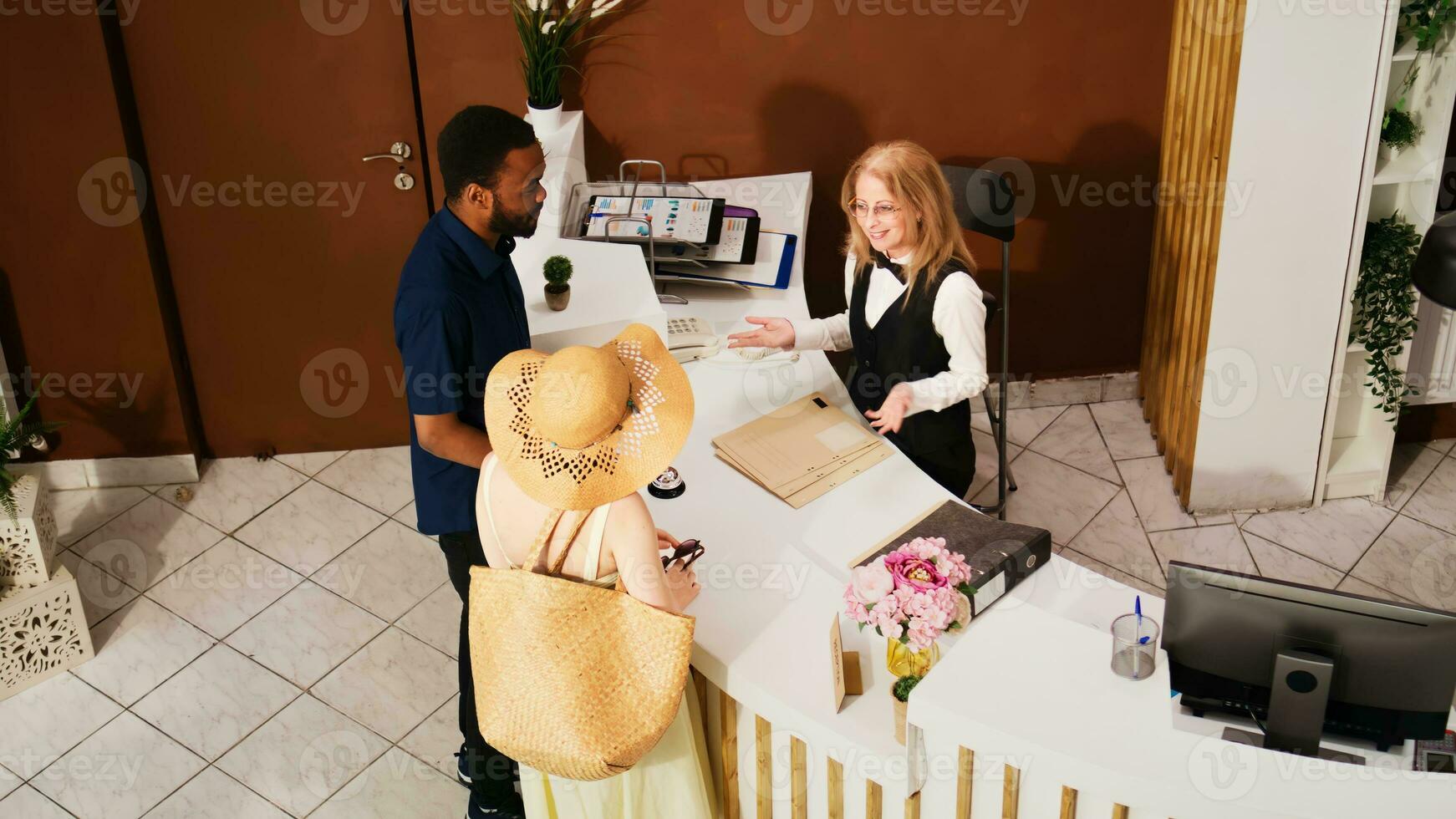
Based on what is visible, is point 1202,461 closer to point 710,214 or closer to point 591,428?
point 710,214

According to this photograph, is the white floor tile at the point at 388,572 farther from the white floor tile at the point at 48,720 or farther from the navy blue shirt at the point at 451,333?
the navy blue shirt at the point at 451,333

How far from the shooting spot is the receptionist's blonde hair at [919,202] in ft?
10.9

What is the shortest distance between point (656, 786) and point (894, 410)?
108cm

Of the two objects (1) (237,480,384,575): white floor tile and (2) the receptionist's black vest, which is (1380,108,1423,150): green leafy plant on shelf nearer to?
(2) the receptionist's black vest

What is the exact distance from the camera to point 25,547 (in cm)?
414

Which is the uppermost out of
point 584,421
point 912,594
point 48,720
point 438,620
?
point 584,421

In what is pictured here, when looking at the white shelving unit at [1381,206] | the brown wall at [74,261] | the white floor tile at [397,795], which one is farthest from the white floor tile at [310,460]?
the white shelving unit at [1381,206]

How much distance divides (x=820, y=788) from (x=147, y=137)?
3365 millimetres

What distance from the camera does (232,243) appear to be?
480cm

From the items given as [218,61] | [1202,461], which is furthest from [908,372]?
[218,61]

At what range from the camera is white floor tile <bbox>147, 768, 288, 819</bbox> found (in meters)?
3.71

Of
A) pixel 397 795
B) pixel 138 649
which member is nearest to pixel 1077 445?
pixel 397 795

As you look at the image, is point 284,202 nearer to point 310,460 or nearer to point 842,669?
point 310,460

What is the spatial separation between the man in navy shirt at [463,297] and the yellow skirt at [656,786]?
2.32 ft
